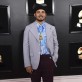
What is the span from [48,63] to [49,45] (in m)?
0.20

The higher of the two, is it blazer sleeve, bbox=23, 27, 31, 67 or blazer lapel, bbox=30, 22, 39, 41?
blazer lapel, bbox=30, 22, 39, 41

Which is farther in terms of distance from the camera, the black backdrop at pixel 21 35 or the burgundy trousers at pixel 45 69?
the black backdrop at pixel 21 35

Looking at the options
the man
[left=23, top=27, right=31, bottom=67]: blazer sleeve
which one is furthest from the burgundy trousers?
[left=23, top=27, right=31, bottom=67]: blazer sleeve

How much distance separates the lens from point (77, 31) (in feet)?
11.1

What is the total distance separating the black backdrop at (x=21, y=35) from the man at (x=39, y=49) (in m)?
0.85

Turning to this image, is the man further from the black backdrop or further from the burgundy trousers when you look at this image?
the black backdrop

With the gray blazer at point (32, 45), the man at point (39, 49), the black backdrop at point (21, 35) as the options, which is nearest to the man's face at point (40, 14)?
the man at point (39, 49)

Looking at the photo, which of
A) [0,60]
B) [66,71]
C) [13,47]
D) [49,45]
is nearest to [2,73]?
[0,60]

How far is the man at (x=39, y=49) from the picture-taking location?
2.36 meters

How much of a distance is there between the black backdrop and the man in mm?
847

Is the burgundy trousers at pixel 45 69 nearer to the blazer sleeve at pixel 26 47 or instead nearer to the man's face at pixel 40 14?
the blazer sleeve at pixel 26 47

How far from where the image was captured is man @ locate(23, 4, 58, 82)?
2.36 m

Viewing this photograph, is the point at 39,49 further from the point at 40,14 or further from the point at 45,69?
the point at 40,14

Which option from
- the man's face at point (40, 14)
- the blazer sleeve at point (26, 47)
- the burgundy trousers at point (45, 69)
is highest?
the man's face at point (40, 14)
